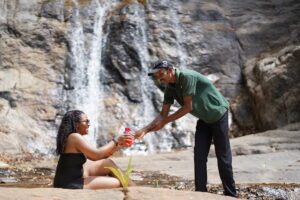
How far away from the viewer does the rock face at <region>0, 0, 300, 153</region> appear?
13.7 meters

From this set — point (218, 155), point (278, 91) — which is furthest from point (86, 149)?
point (278, 91)

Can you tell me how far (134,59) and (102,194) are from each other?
43.8 feet

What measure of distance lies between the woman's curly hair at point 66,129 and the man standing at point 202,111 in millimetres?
747

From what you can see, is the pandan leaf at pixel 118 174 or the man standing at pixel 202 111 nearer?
the pandan leaf at pixel 118 174

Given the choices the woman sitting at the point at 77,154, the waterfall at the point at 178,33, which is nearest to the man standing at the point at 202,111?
the woman sitting at the point at 77,154

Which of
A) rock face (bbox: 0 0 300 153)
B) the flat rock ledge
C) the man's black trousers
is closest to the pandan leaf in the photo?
the flat rock ledge

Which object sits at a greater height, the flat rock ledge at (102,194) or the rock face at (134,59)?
the rock face at (134,59)

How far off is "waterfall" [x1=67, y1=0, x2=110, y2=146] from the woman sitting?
33.8 ft

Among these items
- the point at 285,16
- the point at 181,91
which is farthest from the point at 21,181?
the point at 285,16

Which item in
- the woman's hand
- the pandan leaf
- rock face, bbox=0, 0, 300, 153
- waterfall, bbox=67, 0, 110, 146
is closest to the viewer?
the pandan leaf

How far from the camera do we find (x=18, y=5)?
665 inches

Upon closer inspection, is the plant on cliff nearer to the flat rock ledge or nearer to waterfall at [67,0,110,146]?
the flat rock ledge

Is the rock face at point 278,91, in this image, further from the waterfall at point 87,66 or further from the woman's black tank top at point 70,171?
the woman's black tank top at point 70,171

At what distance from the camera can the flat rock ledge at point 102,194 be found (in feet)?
8.64
